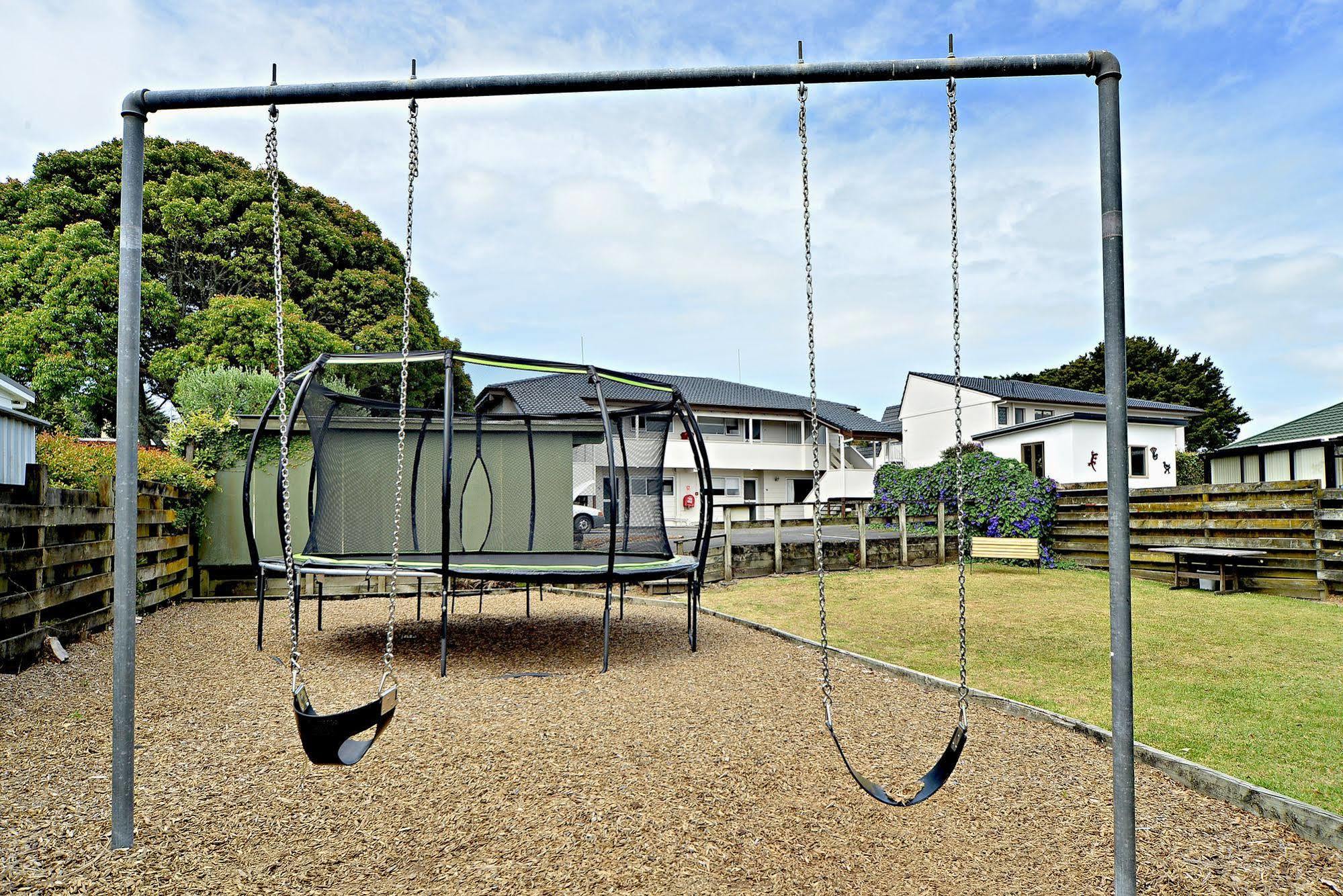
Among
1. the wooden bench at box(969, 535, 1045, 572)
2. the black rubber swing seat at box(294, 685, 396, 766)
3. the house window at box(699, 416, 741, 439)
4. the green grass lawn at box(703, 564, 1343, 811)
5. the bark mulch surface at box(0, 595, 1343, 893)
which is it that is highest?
the house window at box(699, 416, 741, 439)

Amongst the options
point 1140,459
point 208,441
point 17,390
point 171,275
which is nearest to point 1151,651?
point 208,441

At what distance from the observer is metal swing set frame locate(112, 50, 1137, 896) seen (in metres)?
2.23

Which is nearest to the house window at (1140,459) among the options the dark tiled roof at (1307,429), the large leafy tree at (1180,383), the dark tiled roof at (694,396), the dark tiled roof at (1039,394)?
the dark tiled roof at (1307,429)

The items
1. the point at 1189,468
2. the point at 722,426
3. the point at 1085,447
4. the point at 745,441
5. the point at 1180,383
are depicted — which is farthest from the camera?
the point at 1180,383

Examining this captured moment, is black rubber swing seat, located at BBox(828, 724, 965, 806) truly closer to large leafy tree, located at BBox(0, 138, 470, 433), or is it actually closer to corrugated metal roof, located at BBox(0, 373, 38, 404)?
corrugated metal roof, located at BBox(0, 373, 38, 404)

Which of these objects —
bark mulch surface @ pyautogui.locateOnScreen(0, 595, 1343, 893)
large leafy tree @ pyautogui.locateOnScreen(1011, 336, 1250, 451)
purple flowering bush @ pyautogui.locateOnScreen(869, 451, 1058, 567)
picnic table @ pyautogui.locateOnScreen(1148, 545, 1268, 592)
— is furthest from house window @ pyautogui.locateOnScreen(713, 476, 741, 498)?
bark mulch surface @ pyautogui.locateOnScreen(0, 595, 1343, 893)

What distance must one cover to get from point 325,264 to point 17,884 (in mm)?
18628

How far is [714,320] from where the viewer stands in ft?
35.8

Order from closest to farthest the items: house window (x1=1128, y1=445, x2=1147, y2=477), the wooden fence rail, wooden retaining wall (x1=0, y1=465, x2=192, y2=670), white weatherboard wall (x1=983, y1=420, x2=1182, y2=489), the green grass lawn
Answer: the green grass lawn
wooden retaining wall (x1=0, y1=465, x2=192, y2=670)
the wooden fence rail
white weatherboard wall (x1=983, y1=420, x2=1182, y2=489)
house window (x1=1128, y1=445, x2=1147, y2=477)

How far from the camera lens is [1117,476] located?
2232mm

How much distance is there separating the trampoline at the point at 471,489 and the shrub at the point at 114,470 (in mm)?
544

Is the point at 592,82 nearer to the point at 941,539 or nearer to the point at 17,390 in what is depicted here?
the point at 941,539

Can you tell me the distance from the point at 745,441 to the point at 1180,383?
20.2 m

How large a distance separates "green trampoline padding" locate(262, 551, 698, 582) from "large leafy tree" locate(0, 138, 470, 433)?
11.8m
